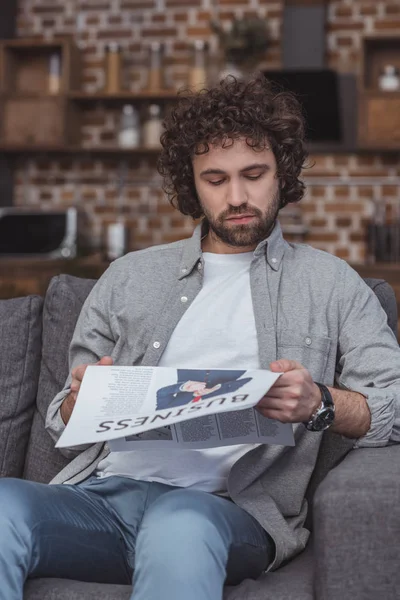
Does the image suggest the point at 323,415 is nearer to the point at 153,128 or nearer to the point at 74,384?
the point at 74,384

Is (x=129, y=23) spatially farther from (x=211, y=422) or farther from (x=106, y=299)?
(x=211, y=422)

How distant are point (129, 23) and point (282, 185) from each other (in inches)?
119

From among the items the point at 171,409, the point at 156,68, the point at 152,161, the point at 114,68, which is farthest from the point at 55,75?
the point at 171,409

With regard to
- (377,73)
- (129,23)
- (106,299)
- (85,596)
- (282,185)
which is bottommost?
(85,596)

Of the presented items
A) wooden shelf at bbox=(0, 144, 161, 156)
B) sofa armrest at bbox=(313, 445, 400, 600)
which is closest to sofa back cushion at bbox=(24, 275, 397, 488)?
sofa armrest at bbox=(313, 445, 400, 600)

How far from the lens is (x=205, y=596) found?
3.87ft

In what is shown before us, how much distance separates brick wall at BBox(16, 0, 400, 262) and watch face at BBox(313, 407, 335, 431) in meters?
3.07

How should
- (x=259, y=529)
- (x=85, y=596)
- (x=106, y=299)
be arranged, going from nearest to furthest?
1. (x=85, y=596)
2. (x=259, y=529)
3. (x=106, y=299)

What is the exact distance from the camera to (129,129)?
4.42 metres

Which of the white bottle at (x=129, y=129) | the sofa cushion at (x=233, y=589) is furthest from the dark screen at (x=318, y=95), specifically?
the sofa cushion at (x=233, y=589)

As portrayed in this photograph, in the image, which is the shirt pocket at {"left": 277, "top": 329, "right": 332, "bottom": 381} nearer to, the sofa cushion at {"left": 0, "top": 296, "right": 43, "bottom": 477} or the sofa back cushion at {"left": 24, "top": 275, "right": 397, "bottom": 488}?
the sofa back cushion at {"left": 24, "top": 275, "right": 397, "bottom": 488}

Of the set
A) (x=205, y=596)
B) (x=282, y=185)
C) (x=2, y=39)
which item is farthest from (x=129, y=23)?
(x=205, y=596)

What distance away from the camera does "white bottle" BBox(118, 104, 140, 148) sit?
4.41 metres

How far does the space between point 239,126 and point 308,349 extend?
1.65ft
